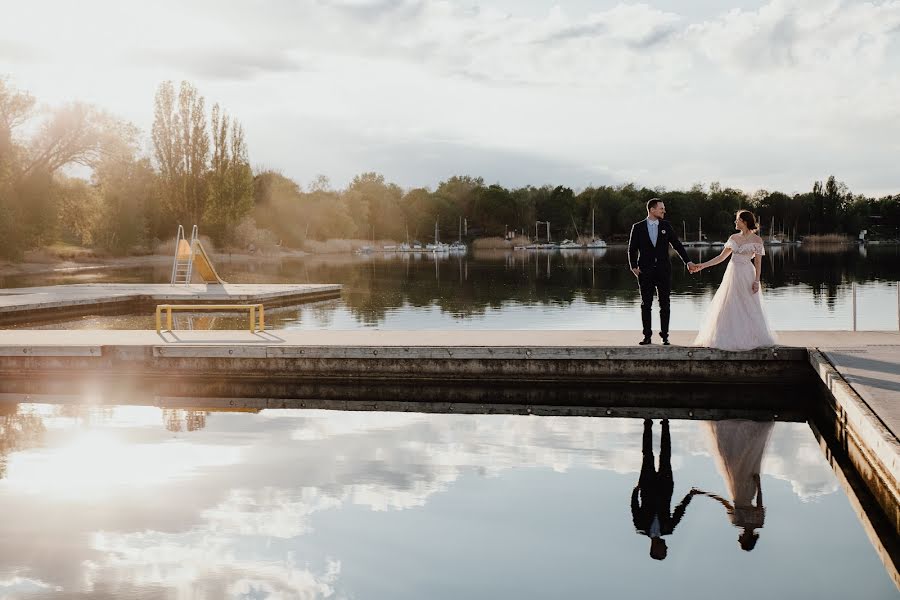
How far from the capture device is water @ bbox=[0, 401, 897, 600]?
7.07 m

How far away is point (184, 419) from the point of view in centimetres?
1315

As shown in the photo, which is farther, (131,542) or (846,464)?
(846,464)

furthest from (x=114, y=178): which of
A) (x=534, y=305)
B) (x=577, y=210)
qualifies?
(x=577, y=210)

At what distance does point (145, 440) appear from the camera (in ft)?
38.9

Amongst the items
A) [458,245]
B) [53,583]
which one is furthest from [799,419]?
[458,245]

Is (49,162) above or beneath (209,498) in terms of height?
above

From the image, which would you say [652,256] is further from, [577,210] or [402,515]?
[577,210]

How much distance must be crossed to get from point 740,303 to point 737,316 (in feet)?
1.06

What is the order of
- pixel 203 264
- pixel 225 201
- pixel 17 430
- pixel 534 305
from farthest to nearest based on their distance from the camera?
1. pixel 225 201
2. pixel 203 264
3. pixel 534 305
4. pixel 17 430

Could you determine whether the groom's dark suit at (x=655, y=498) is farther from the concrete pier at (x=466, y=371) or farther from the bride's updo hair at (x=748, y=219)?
the bride's updo hair at (x=748, y=219)

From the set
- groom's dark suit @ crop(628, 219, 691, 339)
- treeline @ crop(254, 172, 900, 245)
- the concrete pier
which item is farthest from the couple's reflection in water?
treeline @ crop(254, 172, 900, 245)

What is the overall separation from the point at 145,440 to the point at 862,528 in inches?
334

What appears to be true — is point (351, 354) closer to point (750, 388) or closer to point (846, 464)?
point (750, 388)

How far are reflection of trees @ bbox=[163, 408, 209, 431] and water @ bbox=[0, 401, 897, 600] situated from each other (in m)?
0.08
